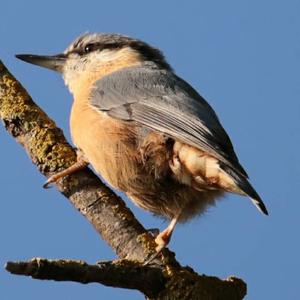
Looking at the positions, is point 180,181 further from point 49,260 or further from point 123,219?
point 49,260

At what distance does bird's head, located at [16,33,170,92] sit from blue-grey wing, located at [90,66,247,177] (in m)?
0.28

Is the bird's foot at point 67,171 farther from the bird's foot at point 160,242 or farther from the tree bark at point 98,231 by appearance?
the bird's foot at point 160,242

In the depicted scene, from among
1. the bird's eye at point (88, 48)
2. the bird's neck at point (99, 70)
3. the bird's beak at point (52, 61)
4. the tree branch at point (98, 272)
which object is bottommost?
the tree branch at point (98, 272)

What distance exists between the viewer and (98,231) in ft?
13.2

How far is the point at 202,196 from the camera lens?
185 inches

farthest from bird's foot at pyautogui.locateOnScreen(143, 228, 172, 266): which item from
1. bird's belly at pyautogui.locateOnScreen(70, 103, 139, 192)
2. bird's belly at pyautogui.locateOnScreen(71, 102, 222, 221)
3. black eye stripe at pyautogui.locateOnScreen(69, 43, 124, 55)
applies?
black eye stripe at pyautogui.locateOnScreen(69, 43, 124, 55)

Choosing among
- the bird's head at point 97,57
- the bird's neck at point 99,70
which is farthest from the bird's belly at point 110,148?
the bird's head at point 97,57

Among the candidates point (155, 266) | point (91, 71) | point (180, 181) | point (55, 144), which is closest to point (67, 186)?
point (55, 144)

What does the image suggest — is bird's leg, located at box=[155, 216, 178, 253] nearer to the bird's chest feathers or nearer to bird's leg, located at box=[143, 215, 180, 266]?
bird's leg, located at box=[143, 215, 180, 266]

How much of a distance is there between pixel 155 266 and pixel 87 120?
176 centimetres

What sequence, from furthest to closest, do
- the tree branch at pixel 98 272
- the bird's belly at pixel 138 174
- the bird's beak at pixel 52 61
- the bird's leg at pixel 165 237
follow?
the bird's beak at pixel 52 61
the bird's belly at pixel 138 174
the bird's leg at pixel 165 237
the tree branch at pixel 98 272

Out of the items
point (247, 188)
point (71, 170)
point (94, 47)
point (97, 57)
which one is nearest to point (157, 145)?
point (71, 170)

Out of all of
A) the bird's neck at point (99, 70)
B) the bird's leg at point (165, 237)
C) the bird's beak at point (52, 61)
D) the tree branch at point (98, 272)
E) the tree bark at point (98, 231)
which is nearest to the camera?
the tree branch at point (98, 272)

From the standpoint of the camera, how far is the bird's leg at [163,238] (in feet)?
12.2
